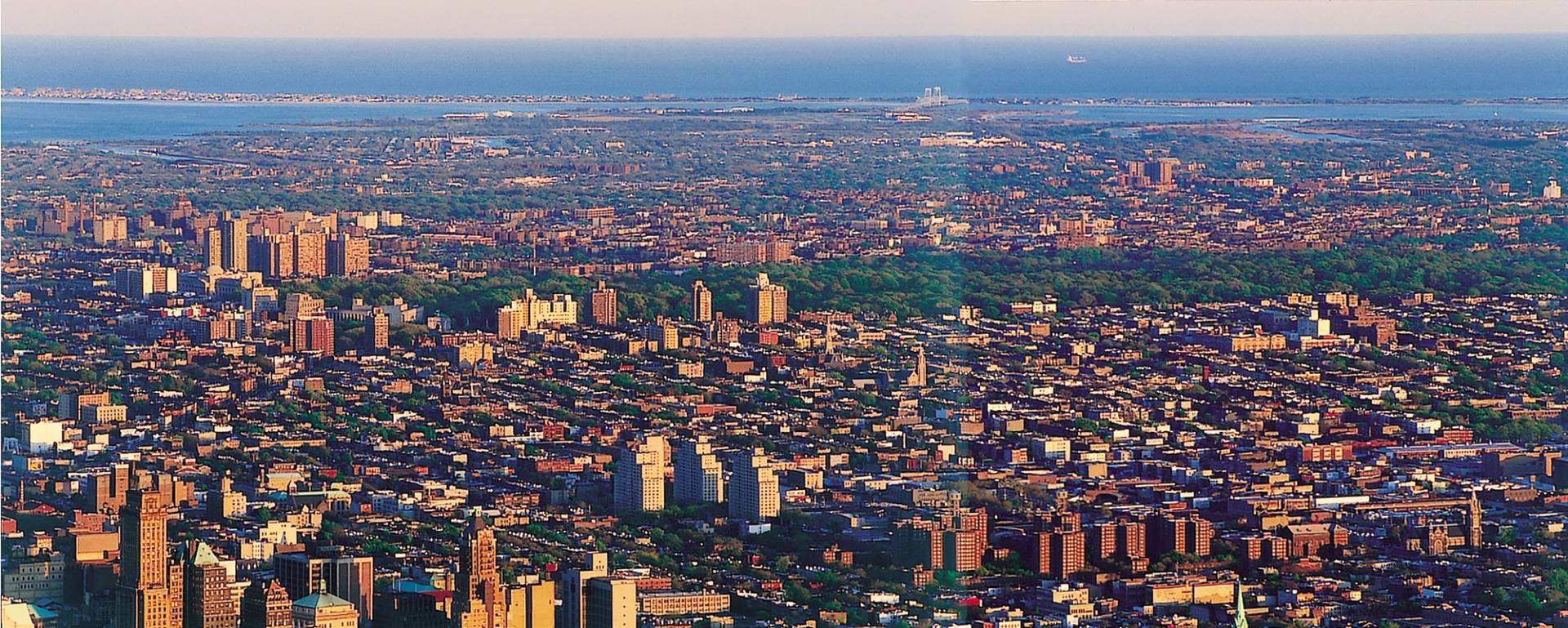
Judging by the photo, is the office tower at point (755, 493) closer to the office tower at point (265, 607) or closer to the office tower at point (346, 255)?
the office tower at point (265, 607)

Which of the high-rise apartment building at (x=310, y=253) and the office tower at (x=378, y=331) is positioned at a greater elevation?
the high-rise apartment building at (x=310, y=253)

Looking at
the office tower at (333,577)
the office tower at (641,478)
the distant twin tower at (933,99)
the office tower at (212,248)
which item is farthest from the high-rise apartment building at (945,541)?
the office tower at (212,248)

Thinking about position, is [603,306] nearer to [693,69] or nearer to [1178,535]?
[693,69]

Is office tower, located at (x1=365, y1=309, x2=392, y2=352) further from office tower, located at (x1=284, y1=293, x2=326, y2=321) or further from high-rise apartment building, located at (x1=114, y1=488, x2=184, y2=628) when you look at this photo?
high-rise apartment building, located at (x1=114, y1=488, x2=184, y2=628)

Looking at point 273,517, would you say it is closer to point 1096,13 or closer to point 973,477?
point 973,477

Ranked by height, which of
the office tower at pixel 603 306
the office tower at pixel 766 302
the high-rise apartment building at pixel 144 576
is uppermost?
the office tower at pixel 766 302

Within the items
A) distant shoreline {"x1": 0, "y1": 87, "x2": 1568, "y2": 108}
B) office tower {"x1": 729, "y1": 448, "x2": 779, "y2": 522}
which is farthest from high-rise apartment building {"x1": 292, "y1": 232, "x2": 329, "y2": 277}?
office tower {"x1": 729, "y1": 448, "x2": 779, "y2": 522}

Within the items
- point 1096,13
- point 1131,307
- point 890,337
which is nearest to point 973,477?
point 890,337
